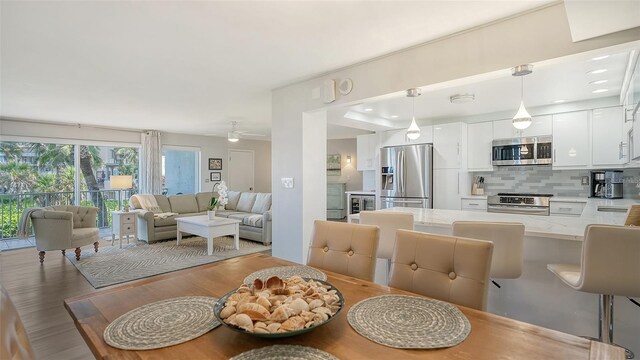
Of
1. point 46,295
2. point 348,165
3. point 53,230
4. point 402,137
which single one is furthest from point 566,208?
point 53,230

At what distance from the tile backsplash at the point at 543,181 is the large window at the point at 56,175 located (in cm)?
753

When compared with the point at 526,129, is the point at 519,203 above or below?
below

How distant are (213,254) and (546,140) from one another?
524 centimetres

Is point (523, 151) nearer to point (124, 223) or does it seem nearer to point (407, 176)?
point (407, 176)

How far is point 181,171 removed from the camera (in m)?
8.15

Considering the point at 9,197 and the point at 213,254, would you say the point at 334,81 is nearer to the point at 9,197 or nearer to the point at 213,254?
the point at 213,254

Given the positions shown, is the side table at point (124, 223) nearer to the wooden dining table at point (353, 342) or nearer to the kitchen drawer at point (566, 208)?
the wooden dining table at point (353, 342)

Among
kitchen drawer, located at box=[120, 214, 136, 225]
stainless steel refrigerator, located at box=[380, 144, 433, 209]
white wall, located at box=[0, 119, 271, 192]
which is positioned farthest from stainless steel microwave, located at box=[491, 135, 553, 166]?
white wall, located at box=[0, 119, 271, 192]

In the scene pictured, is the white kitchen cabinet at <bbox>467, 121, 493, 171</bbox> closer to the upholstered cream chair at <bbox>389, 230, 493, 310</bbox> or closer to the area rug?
the area rug

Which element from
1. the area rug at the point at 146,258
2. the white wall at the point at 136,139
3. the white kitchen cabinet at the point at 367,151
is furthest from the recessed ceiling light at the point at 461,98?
the white wall at the point at 136,139

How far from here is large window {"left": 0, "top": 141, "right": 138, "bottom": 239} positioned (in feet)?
18.4

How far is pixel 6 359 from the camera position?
651mm

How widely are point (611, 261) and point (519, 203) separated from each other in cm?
332

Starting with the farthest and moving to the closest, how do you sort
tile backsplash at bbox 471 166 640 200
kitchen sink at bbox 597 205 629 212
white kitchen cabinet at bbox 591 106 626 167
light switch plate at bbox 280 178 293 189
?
tile backsplash at bbox 471 166 640 200
white kitchen cabinet at bbox 591 106 626 167
light switch plate at bbox 280 178 293 189
kitchen sink at bbox 597 205 629 212
